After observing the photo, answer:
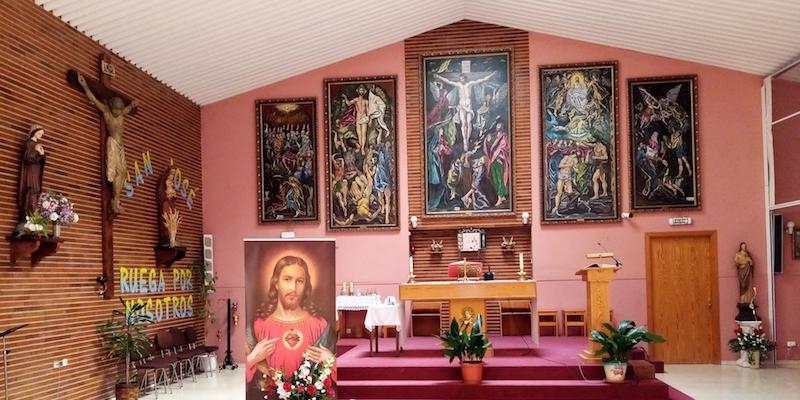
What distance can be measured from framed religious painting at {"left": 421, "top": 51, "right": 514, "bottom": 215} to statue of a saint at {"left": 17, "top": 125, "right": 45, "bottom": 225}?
663 centimetres

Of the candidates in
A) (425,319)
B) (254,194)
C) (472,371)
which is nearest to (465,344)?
(472,371)

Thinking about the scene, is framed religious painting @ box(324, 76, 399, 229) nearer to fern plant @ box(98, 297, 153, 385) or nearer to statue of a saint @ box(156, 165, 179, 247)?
statue of a saint @ box(156, 165, 179, 247)

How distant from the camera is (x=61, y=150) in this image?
8422 millimetres

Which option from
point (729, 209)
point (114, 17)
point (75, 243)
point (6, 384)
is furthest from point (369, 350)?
point (729, 209)

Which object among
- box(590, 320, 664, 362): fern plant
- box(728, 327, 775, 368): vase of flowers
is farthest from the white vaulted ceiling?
box(590, 320, 664, 362): fern plant

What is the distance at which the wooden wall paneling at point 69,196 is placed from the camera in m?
7.43

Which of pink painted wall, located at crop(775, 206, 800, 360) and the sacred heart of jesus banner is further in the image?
pink painted wall, located at crop(775, 206, 800, 360)

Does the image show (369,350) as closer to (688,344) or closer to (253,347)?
(253,347)

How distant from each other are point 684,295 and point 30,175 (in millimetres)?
10141

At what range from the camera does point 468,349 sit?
27.9 feet

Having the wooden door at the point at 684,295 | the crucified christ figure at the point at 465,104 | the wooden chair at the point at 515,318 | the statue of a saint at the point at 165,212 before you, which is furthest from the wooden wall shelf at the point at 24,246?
the wooden door at the point at 684,295

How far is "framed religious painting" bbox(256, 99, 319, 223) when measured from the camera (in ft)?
41.5

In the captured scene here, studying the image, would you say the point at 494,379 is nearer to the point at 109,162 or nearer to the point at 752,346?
the point at 752,346

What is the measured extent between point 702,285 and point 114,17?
10.1m
